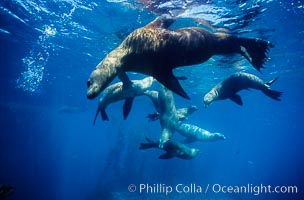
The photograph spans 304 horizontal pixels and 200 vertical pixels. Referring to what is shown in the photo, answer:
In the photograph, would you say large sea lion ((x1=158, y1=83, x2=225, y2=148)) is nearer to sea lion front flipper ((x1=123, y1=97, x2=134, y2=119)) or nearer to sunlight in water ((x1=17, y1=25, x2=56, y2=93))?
sea lion front flipper ((x1=123, y1=97, x2=134, y2=119))

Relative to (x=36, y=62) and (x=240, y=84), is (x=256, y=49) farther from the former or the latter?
(x=36, y=62)

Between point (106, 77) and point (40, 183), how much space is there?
3843 centimetres

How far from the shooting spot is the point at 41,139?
59656 mm

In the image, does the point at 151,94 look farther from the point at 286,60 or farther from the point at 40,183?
the point at 40,183

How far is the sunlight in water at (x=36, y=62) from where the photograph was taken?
59.7ft

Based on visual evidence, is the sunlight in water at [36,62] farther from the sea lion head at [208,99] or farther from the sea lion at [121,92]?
the sea lion head at [208,99]

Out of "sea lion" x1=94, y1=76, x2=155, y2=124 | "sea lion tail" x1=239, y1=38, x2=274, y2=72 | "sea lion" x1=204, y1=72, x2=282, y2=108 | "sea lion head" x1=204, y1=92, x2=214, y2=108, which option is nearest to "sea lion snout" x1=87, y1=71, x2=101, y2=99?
"sea lion tail" x1=239, y1=38, x2=274, y2=72

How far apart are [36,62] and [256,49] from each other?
22431mm

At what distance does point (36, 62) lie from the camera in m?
23.8

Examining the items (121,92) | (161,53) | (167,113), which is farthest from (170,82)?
(167,113)

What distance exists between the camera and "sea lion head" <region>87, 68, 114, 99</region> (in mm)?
3520

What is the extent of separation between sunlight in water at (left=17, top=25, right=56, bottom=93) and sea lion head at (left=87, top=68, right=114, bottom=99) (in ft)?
48.2

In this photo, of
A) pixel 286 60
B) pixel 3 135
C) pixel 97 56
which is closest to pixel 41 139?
pixel 3 135

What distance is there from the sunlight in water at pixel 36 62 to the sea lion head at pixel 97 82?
14700 mm
